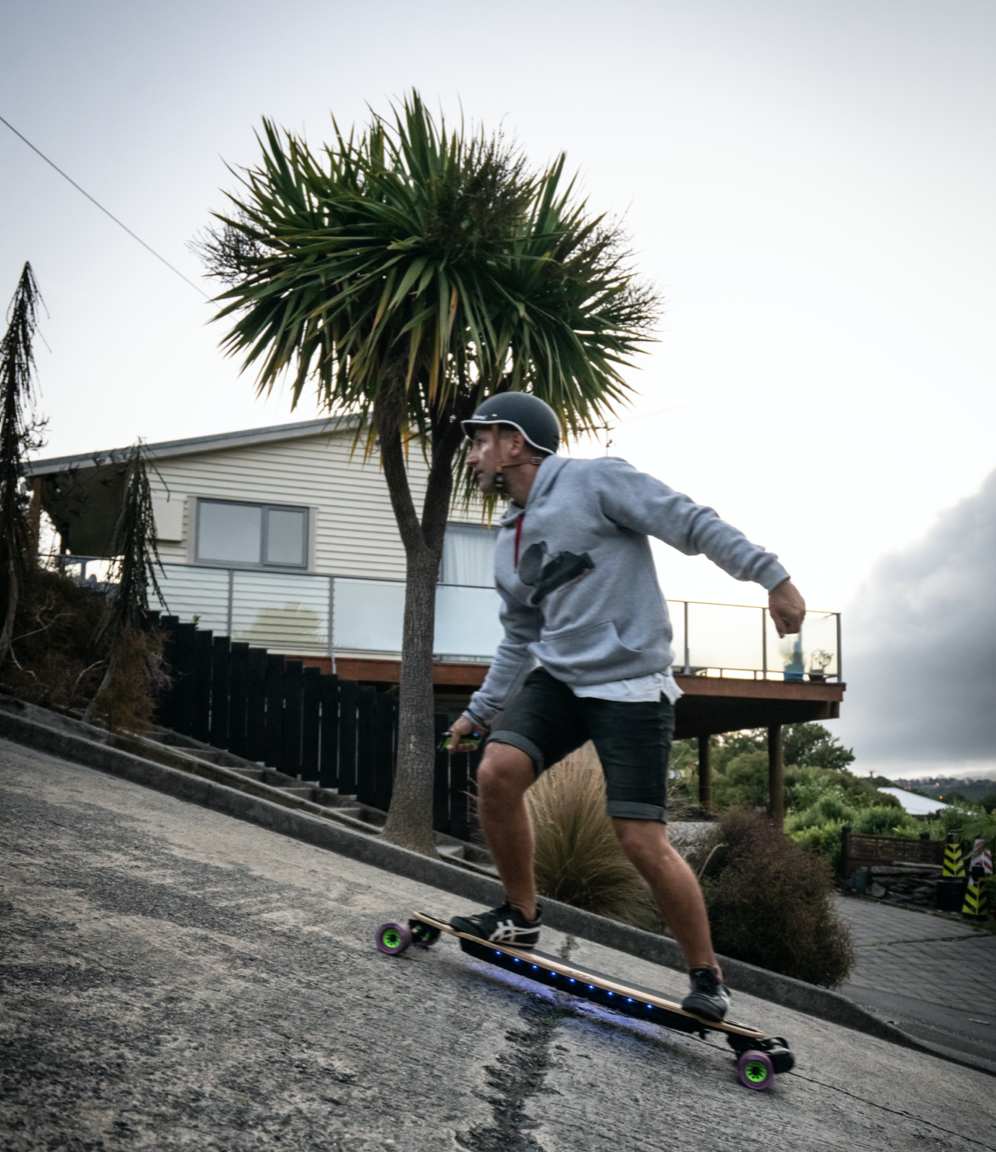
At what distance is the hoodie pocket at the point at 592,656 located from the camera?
2.76 metres

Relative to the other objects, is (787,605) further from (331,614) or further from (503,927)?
(331,614)

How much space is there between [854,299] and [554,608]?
402 inches

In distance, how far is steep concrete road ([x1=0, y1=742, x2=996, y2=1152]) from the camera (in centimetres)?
171

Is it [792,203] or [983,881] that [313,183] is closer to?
[792,203]

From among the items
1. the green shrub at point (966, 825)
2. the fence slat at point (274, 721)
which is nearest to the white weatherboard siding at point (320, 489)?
the fence slat at point (274, 721)

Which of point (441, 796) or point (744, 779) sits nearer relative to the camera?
point (441, 796)

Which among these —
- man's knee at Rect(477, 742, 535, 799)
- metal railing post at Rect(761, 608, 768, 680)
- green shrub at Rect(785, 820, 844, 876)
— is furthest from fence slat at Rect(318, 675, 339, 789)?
green shrub at Rect(785, 820, 844, 876)

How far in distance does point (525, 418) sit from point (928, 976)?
8.41m

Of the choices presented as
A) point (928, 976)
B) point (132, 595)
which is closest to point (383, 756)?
point (132, 595)

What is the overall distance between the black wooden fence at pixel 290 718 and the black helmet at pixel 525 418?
729 centimetres

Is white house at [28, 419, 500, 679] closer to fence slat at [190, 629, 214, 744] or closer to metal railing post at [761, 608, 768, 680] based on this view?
fence slat at [190, 629, 214, 744]

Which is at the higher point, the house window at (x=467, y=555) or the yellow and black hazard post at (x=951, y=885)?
the house window at (x=467, y=555)

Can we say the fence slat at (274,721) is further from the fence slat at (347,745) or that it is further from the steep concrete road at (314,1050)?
the steep concrete road at (314,1050)

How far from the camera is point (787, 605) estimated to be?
2.52 m
